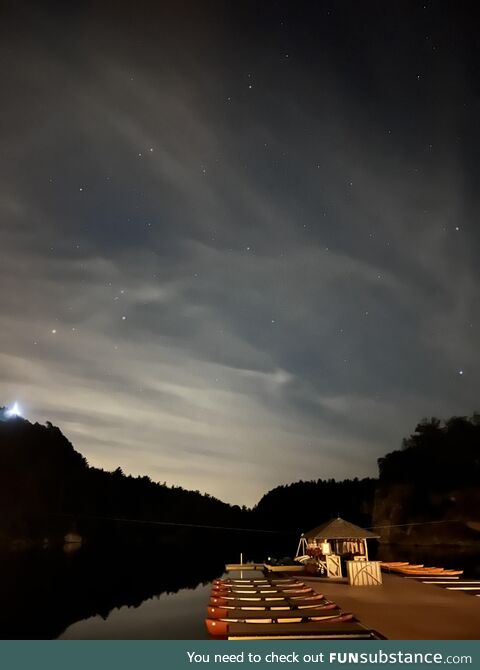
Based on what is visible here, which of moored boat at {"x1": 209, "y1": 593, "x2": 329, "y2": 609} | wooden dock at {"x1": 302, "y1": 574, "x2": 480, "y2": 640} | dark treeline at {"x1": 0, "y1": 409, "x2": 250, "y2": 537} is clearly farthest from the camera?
Answer: dark treeline at {"x1": 0, "y1": 409, "x2": 250, "y2": 537}

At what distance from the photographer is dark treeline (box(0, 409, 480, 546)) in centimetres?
9281

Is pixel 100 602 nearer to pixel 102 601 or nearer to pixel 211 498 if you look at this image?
pixel 102 601

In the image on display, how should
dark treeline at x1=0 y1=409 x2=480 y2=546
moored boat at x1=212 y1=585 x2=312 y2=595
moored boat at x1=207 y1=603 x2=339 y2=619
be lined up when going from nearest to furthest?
moored boat at x1=207 y1=603 x2=339 y2=619 → moored boat at x1=212 y1=585 x2=312 y2=595 → dark treeline at x1=0 y1=409 x2=480 y2=546

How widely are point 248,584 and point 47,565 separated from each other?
1523 inches

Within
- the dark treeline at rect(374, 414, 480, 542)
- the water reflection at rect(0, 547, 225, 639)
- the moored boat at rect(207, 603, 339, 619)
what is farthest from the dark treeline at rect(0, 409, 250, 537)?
the moored boat at rect(207, 603, 339, 619)

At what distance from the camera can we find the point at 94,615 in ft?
93.3

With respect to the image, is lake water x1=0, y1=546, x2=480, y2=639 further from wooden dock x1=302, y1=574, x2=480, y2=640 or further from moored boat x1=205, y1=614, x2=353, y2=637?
wooden dock x1=302, y1=574, x2=480, y2=640

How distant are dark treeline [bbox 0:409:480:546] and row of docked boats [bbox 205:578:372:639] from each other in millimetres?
75392

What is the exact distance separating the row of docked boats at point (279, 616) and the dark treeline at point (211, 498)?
75392mm

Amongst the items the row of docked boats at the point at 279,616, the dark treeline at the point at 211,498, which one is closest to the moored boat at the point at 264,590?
the row of docked boats at the point at 279,616

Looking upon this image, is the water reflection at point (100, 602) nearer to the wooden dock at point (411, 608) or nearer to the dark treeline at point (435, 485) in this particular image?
the wooden dock at point (411, 608)

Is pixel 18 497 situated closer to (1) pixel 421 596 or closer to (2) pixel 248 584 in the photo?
(2) pixel 248 584

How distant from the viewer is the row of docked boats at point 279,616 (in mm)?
13555
